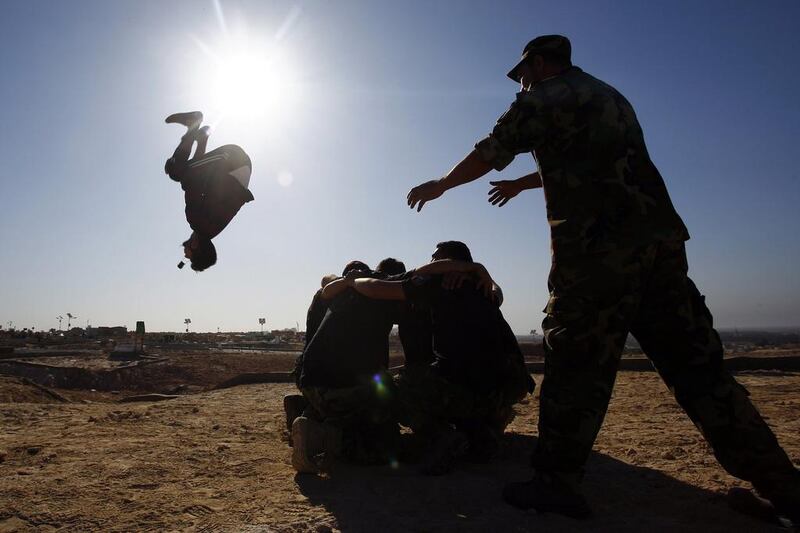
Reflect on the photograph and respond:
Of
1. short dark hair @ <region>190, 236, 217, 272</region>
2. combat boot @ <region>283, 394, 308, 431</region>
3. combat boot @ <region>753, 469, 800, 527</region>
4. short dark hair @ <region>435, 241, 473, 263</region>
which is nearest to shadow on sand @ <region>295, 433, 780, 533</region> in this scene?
combat boot @ <region>753, 469, 800, 527</region>

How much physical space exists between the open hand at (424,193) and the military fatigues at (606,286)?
27 cm

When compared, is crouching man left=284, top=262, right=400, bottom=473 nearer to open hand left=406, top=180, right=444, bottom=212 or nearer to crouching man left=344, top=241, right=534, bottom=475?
crouching man left=344, top=241, right=534, bottom=475

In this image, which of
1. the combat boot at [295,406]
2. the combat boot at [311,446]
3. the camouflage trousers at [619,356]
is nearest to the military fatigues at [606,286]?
the camouflage trousers at [619,356]

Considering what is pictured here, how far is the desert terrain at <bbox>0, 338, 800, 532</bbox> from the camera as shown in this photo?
6.79 feet

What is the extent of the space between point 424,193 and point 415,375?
3.89 ft

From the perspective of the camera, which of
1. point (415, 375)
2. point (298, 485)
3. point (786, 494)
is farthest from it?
point (415, 375)

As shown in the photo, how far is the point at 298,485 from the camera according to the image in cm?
258

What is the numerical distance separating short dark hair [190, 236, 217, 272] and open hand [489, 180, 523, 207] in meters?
2.21

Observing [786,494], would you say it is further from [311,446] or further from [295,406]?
[295,406]

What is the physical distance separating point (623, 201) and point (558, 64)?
0.78 m

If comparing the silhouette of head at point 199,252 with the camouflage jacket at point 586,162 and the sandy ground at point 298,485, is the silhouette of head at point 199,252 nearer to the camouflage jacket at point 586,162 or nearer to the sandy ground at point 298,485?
the sandy ground at point 298,485

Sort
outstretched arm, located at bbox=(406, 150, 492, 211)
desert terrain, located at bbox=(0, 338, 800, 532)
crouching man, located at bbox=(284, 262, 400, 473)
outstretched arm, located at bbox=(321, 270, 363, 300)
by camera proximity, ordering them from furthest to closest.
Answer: outstretched arm, located at bbox=(321, 270, 363, 300) → crouching man, located at bbox=(284, 262, 400, 473) → outstretched arm, located at bbox=(406, 150, 492, 211) → desert terrain, located at bbox=(0, 338, 800, 532)

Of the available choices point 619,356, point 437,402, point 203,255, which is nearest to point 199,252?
point 203,255

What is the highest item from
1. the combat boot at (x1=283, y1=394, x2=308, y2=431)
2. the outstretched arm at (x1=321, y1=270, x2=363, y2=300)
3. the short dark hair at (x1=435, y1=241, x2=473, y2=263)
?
the short dark hair at (x1=435, y1=241, x2=473, y2=263)
